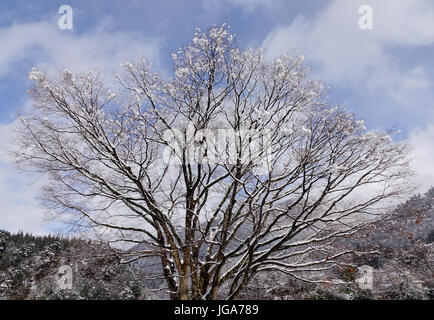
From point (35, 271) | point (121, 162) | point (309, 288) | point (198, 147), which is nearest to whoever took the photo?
point (121, 162)

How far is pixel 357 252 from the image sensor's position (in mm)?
8375

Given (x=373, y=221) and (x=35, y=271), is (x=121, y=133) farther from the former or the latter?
(x=35, y=271)

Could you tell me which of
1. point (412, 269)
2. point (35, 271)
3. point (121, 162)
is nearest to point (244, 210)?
point (121, 162)

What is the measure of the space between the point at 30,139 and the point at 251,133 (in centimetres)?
574

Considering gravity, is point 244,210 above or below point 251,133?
below

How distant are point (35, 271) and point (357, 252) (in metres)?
16.6

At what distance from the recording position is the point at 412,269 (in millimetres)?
8188
